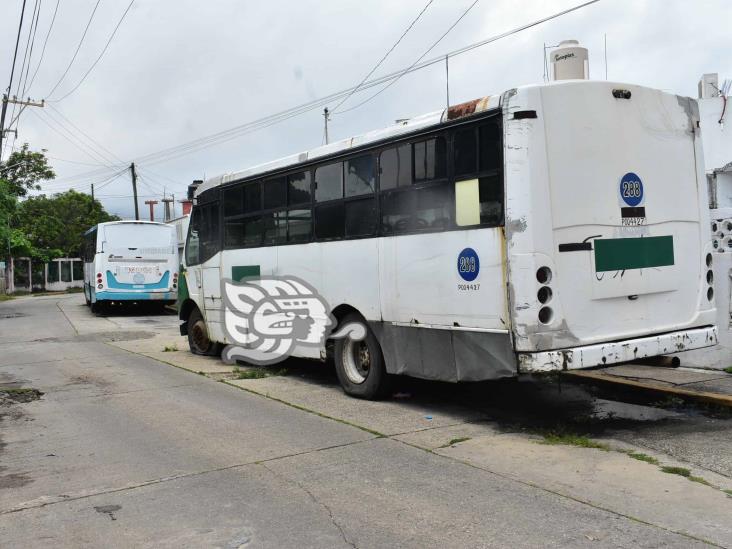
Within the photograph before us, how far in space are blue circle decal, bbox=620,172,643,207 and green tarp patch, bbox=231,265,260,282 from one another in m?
5.45

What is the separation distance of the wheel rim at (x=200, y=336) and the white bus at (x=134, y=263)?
11.4 m

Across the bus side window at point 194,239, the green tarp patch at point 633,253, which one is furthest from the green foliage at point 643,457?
the bus side window at point 194,239

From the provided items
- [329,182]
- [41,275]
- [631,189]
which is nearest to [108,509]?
[329,182]

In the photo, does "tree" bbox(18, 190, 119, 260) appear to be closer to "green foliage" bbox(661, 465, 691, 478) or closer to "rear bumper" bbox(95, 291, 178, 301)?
"rear bumper" bbox(95, 291, 178, 301)

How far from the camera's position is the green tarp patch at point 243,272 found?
10336mm

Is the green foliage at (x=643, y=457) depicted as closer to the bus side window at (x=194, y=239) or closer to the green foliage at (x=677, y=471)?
the green foliage at (x=677, y=471)

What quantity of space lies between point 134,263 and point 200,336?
11838 millimetres

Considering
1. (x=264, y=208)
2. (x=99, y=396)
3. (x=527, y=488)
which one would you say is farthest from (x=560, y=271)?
(x=99, y=396)

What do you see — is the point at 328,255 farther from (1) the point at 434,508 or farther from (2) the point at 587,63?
(1) the point at 434,508

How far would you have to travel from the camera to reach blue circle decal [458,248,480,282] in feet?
21.7

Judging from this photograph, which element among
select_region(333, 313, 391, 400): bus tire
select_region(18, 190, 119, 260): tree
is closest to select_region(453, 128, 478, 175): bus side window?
select_region(333, 313, 391, 400): bus tire

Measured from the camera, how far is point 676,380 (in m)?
8.35

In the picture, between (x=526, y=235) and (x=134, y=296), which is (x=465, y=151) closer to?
(x=526, y=235)

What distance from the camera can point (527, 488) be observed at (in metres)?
4.99
